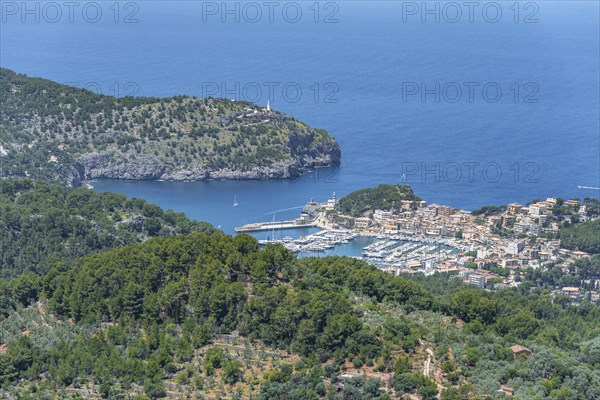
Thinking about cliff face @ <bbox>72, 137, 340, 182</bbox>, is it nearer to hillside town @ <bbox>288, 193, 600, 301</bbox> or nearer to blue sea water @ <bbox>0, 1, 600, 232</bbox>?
blue sea water @ <bbox>0, 1, 600, 232</bbox>

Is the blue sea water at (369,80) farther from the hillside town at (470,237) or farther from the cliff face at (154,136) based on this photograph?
the hillside town at (470,237)

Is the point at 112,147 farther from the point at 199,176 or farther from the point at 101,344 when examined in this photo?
the point at 101,344

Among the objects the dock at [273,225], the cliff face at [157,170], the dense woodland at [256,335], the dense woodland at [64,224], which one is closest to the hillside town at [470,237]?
the dock at [273,225]

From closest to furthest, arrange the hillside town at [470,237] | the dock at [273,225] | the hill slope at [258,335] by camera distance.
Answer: the hill slope at [258,335]
the hillside town at [470,237]
the dock at [273,225]

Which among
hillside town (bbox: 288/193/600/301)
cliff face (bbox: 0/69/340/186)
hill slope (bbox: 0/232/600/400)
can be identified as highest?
cliff face (bbox: 0/69/340/186)

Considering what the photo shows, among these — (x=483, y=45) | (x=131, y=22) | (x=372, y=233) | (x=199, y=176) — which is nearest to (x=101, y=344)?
(x=372, y=233)

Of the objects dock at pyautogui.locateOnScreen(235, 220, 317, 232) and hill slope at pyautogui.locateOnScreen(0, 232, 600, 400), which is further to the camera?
dock at pyautogui.locateOnScreen(235, 220, 317, 232)

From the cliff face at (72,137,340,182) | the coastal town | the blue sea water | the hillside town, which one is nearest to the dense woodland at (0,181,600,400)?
the hillside town
